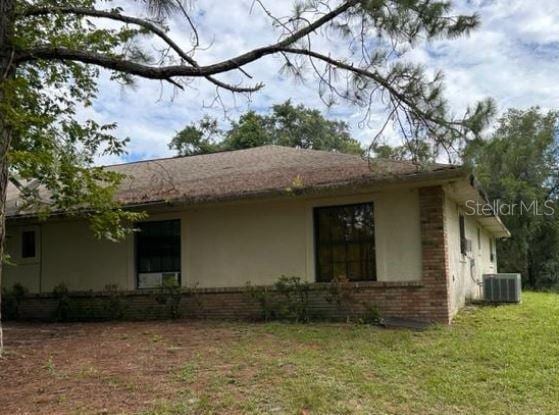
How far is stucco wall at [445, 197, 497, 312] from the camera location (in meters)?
10.9

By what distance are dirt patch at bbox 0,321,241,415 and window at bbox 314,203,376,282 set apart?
233 cm

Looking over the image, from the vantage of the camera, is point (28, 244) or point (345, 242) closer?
point (345, 242)

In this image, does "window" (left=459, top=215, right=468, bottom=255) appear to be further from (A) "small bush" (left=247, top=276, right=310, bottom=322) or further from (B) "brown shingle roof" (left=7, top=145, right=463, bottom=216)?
(A) "small bush" (left=247, top=276, right=310, bottom=322)

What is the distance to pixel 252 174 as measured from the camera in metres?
12.4

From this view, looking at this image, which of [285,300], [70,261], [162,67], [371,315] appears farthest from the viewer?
[70,261]

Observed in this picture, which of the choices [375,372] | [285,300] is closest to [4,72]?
[285,300]

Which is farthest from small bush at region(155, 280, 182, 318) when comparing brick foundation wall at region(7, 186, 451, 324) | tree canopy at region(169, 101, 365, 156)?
tree canopy at region(169, 101, 365, 156)

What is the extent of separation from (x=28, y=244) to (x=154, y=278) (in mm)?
3772

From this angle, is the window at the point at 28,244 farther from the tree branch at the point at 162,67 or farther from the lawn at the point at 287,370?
the tree branch at the point at 162,67

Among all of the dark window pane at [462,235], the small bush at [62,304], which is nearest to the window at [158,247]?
the small bush at [62,304]

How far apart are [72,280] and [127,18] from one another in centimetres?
688

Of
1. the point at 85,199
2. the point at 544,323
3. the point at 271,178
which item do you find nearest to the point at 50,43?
the point at 85,199

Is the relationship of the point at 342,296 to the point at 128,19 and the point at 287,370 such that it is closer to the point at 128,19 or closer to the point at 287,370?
the point at 287,370

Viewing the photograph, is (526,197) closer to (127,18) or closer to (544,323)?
(544,323)
